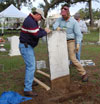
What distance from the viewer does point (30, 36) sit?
4.94 meters

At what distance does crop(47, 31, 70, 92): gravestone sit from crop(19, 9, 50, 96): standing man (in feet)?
1.10

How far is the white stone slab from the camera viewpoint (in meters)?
5.27

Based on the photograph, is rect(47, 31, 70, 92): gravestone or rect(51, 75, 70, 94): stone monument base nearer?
rect(47, 31, 70, 92): gravestone

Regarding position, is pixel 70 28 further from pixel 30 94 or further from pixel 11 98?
pixel 11 98

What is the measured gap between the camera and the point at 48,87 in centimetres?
550

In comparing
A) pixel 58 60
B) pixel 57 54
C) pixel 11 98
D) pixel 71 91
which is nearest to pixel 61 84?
pixel 71 91

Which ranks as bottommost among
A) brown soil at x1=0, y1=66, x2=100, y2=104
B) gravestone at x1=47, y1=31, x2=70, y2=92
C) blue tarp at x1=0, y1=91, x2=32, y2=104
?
brown soil at x1=0, y1=66, x2=100, y2=104

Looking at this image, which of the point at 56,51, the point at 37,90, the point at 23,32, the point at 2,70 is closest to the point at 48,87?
the point at 37,90

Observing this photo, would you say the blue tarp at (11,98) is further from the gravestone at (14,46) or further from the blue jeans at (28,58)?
the gravestone at (14,46)

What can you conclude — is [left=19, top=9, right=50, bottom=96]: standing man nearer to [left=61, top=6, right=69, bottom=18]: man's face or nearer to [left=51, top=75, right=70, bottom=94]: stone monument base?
[left=51, top=75, right=70, bottom=94]: stone monument base

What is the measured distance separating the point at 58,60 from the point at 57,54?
15 centimetres

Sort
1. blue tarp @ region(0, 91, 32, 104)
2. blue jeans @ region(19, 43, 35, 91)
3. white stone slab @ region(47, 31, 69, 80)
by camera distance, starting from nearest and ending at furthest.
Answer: blue tarp @ region(0, 91, 32, 104) < blue jeans @ region(19, 43, 35, 91) < white stone slab @ region(47, 31, 69, 80)

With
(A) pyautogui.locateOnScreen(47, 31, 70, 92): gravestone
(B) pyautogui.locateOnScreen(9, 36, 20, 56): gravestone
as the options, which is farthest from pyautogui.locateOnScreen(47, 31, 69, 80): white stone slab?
(B) pyautogui.locateOnScreen(9, 36, 20, 56): gravestone

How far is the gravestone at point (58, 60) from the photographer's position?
5281mm
